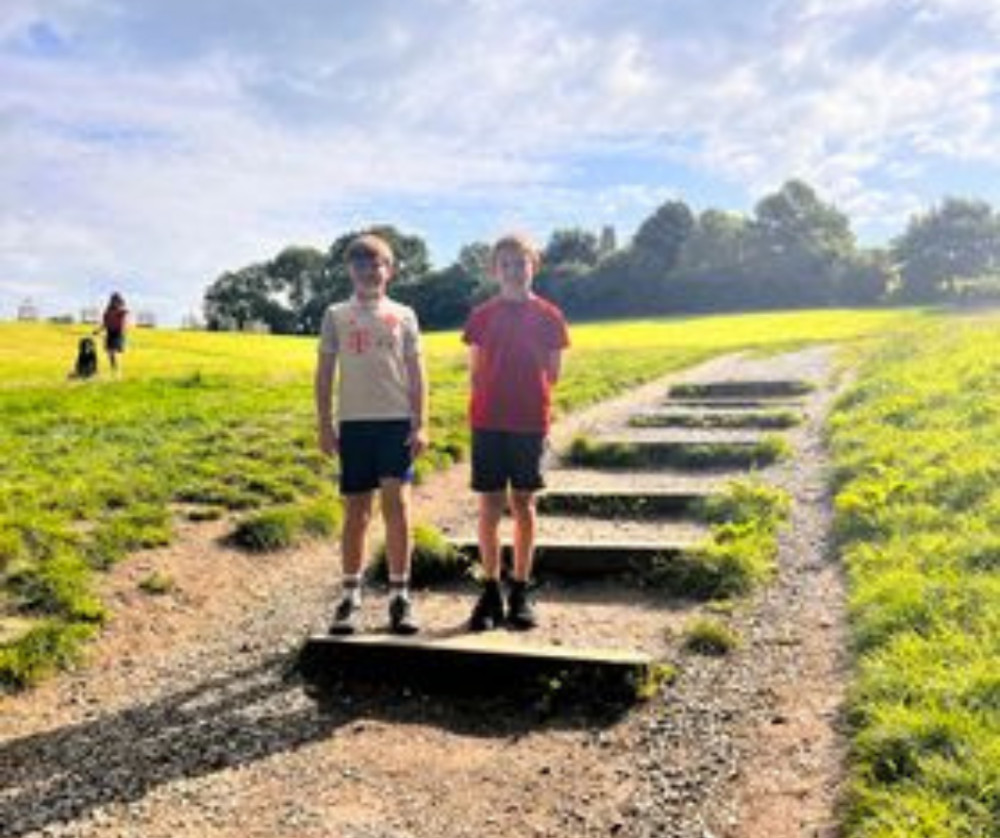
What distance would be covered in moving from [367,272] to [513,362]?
1.21 metres

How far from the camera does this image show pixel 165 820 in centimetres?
565

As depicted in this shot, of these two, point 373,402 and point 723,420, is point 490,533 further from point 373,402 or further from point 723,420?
point 723,420

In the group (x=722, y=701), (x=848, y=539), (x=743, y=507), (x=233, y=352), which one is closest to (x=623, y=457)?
(x=743, y=507)

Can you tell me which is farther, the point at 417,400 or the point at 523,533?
the point at 523,533

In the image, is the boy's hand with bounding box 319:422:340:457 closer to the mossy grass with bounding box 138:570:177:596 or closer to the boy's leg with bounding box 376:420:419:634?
the boy's leg with bounding box 376:420:419:634

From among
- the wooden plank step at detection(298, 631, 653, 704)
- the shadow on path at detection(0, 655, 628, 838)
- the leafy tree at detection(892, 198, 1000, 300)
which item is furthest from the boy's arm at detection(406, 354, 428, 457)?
the leafy tree at detection(892, 198, 1000, 300)

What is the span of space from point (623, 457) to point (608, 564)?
5.62 metres

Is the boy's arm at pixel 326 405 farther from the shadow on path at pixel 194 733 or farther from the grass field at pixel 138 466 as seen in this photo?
the grass field at pixel 138 466

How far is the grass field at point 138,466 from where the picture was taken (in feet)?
28.6

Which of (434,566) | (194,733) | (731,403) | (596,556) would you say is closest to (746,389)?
(731,403)

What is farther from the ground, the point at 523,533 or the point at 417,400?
the point at 417,400

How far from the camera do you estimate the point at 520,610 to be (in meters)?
8.20

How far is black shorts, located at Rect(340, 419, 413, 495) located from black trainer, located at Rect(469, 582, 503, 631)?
1036 mm

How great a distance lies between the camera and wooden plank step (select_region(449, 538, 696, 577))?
9.41 meters
